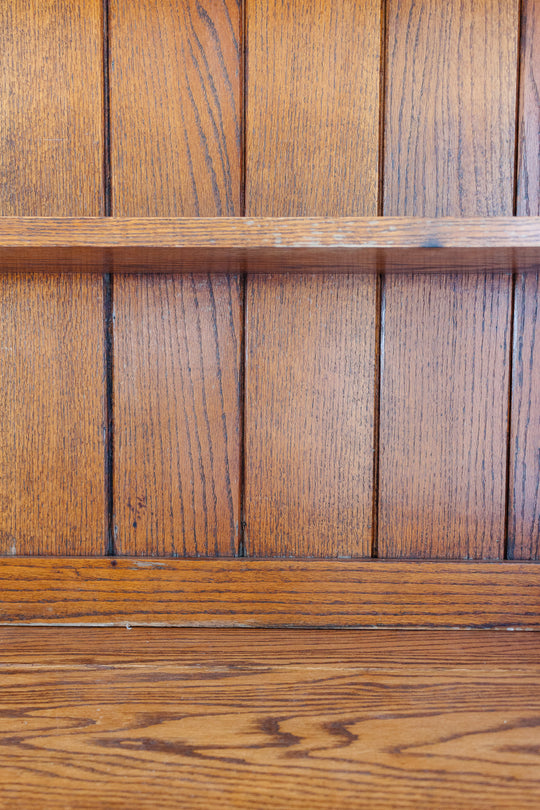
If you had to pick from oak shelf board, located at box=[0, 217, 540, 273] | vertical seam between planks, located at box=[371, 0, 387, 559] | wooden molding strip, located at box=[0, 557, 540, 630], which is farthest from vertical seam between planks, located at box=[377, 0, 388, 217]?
wooden molding strip, located at box=[0, 557, 540, 630]

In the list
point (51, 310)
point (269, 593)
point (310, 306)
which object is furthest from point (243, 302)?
point (269, 593)

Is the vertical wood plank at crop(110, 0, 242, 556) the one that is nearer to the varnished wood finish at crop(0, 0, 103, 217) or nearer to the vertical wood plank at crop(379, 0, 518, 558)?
the varnished wood finish at crop(0, 0, 103, 217)

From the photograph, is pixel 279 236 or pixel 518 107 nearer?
pixel 279 236

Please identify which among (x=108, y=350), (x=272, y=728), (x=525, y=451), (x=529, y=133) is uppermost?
(x=529, y=133)

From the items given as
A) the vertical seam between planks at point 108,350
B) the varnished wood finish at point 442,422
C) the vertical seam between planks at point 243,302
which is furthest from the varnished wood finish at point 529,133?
the vertical seam between planks at point 108,350

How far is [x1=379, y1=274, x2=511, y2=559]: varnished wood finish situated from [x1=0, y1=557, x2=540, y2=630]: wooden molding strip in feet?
0.10

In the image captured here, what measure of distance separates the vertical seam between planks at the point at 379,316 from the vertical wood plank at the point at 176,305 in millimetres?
153

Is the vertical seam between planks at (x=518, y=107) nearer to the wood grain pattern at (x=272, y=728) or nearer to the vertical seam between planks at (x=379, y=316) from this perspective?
the vertical seam between planks at (x=379, y=316)

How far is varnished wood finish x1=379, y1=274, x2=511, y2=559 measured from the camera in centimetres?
66

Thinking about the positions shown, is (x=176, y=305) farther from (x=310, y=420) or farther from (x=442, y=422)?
(x=442, y=422)

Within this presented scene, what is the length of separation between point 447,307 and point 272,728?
1.49ft

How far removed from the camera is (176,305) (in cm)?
66

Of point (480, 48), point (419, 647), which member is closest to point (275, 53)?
point (480, 48)

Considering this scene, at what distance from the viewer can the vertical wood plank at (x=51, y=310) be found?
645mm
